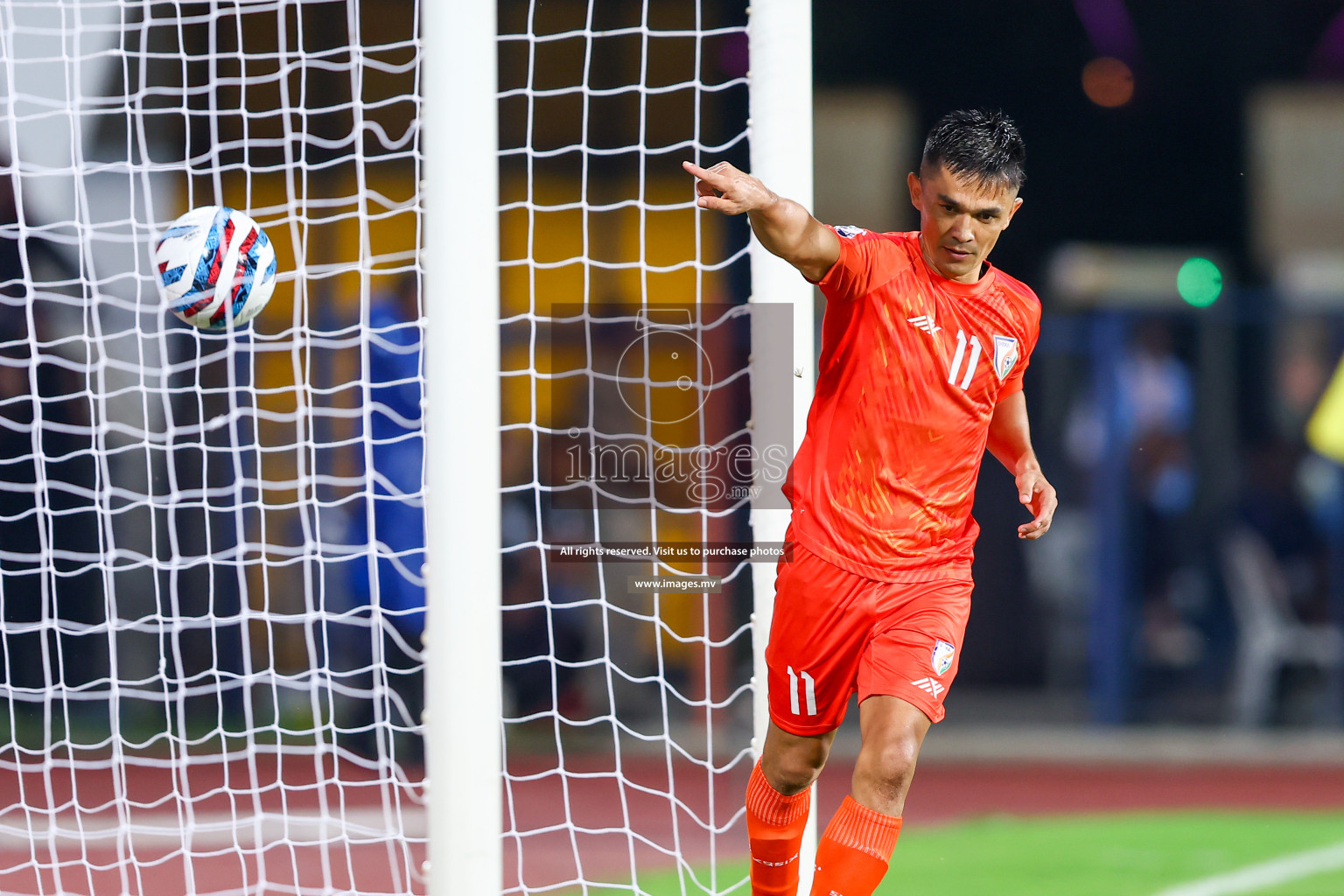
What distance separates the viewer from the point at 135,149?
7.95m

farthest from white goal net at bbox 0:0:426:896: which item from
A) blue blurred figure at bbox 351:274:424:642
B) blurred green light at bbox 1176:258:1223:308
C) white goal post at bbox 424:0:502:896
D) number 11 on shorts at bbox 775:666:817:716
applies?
blurred green light at bbox 1176:258:1223:308

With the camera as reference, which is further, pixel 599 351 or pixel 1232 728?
pixel 599 351

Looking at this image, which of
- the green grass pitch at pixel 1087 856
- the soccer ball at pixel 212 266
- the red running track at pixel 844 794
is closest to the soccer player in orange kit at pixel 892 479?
the green grass pitch at pixel 1087 856

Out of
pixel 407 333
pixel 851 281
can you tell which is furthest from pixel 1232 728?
pixel 851 281

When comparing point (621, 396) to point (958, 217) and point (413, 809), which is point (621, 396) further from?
point (958, 217)

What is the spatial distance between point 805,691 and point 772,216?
3.55ft

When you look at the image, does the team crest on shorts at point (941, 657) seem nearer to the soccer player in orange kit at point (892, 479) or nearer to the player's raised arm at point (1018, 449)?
the soccer player in orange kit at point (892, 479)

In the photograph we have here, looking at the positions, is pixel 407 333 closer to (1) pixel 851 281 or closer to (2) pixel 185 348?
(2) pixel 185 348

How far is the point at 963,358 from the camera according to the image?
3102mm

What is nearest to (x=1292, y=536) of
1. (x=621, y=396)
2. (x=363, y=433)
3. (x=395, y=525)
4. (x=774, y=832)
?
(x=621, y=396)

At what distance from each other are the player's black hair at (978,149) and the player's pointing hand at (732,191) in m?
0.44

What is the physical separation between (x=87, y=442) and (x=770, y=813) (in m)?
5.16

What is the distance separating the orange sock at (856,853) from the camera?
290 centimetres

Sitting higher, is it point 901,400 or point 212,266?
point 212,266
